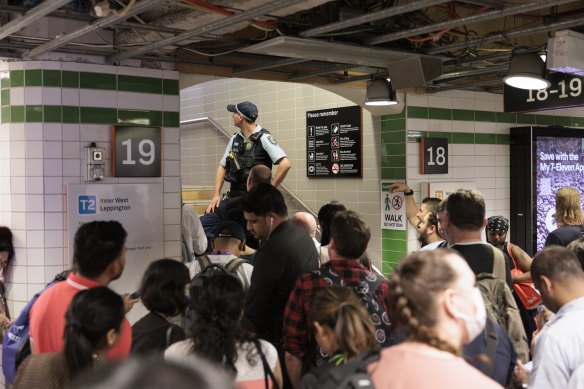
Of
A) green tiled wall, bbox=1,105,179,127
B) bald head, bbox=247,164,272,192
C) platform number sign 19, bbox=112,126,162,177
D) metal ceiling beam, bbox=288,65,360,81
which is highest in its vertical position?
metal ceiling beam, bbox=288,65,360,81

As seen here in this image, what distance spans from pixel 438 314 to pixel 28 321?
6.77 ft

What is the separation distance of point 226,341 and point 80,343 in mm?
524

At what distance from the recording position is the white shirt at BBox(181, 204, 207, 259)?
5.68 meters

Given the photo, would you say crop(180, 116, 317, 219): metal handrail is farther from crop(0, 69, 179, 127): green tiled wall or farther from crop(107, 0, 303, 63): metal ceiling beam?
crop(107, 0, 303, 63): metal ceiling beam

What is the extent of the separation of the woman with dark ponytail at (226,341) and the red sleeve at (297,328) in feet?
1.32

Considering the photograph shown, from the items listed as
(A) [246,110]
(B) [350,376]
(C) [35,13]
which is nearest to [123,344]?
(B) [350,376]

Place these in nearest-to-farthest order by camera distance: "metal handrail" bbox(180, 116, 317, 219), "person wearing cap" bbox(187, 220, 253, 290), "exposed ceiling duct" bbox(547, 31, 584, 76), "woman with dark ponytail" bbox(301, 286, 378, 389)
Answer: "woman with dark ponytail" bbox(301, 286, 378, 389)
"person wearing cap" bbox(187, 220, 253, 290)
"exposed ceiling duct" bbox(547, 31, 584, 76)
"metal handrail" bbox(180, 116, 317, 219)

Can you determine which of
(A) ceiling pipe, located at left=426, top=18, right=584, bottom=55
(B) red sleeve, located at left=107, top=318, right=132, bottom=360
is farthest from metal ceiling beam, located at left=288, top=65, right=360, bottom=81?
(B) red sleeve, located at left=107, top=318, right=132, bottom=360

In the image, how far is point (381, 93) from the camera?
612cm

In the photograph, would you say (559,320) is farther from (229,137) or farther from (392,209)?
(229,137)

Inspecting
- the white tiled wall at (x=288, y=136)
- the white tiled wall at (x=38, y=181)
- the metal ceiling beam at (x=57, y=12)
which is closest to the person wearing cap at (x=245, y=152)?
the white tiled wall at (x=38, y=181)

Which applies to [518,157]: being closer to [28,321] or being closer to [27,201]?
[27,201]

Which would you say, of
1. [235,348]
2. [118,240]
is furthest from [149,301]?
[235,348]

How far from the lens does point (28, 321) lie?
2.91m
